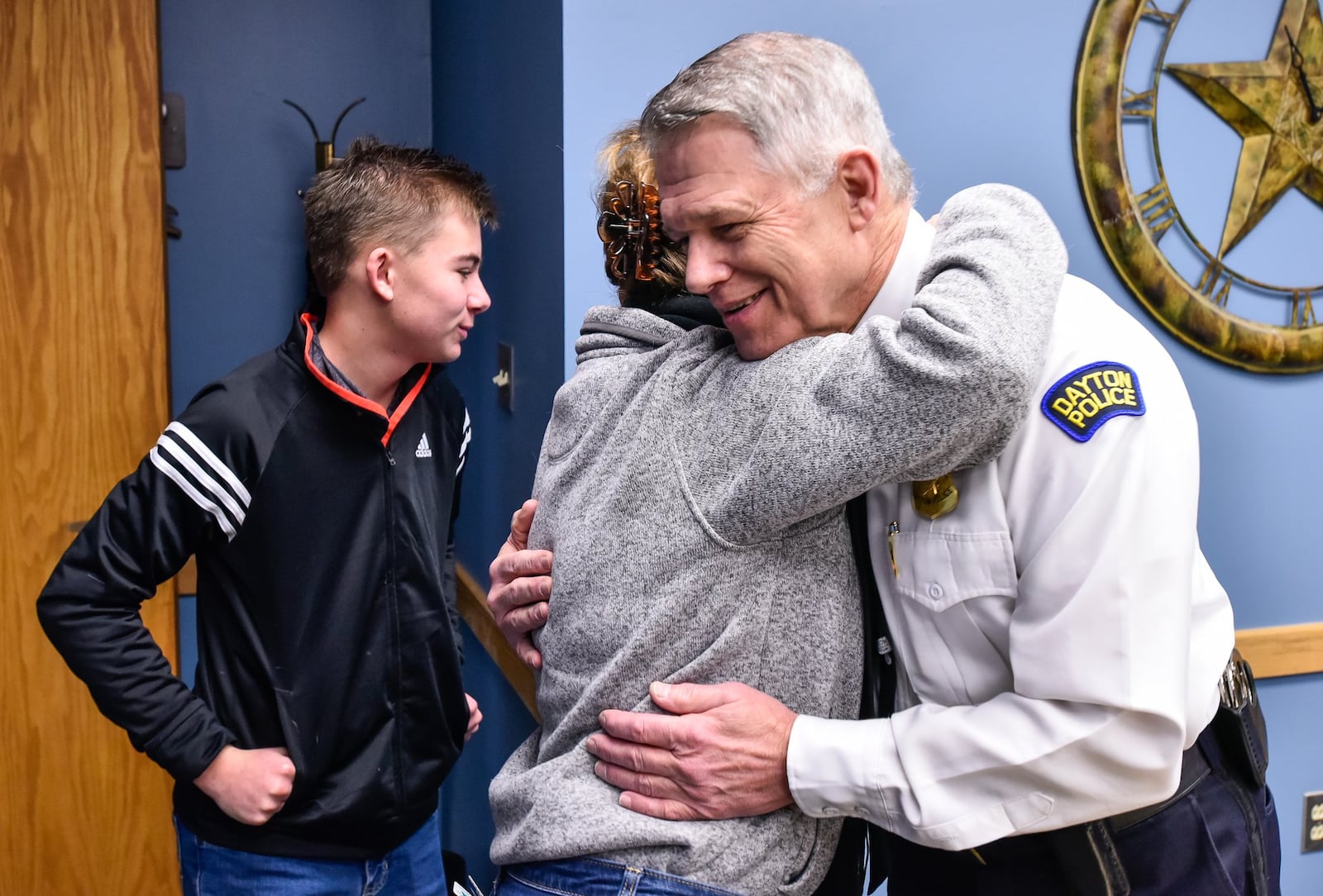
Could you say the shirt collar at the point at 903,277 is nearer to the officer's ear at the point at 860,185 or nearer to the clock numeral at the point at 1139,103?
the officer's ear at the point at 860,185

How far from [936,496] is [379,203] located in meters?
1.06

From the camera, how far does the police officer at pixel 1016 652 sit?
0.92m

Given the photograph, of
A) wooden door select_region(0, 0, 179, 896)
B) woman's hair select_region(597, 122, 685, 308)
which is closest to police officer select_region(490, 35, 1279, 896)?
woman's hair select_region(597, 122, 685, 308)

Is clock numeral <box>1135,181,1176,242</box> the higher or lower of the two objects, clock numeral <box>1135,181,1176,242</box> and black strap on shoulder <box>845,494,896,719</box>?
the higher

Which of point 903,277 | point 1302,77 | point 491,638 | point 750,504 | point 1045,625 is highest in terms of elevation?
point 1302,77

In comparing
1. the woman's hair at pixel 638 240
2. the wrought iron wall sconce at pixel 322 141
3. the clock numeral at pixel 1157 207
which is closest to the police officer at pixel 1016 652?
the woman's hair at pixel 638 240

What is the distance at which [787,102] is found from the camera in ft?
3.23

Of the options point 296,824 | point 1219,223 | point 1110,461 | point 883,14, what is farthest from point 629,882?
point 1219,223

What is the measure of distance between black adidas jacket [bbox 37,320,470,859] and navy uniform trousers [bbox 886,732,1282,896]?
86 centimetres

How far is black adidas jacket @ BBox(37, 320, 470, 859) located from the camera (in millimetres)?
1483

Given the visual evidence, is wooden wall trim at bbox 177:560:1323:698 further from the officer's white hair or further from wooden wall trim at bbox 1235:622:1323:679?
the officer's white hair

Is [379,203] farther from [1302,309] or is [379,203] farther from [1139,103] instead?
[1302,309]

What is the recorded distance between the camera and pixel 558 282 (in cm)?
191

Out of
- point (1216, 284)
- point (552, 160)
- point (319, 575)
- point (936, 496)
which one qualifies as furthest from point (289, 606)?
point (1216, 284)
